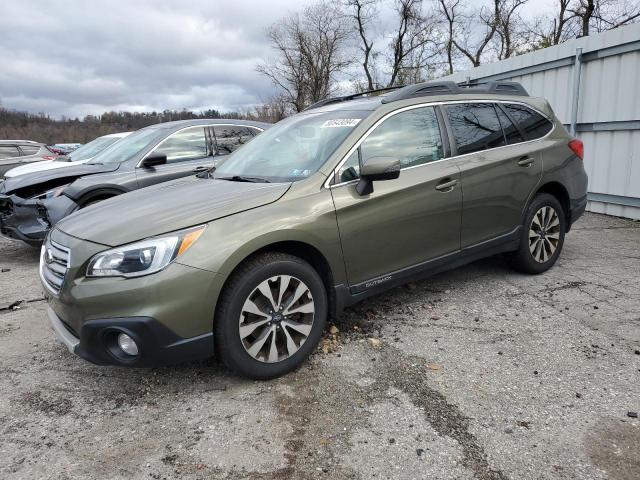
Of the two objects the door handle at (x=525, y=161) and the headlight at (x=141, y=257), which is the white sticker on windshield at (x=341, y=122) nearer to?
the headlight at (x=141, y=257)

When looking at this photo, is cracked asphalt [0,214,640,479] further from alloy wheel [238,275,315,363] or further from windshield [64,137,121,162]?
windshield [64,137,121,162]

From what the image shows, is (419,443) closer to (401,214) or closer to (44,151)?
(401,214)

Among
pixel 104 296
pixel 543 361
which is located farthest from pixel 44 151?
pixel 543 361

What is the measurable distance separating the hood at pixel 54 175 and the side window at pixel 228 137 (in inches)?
53.4

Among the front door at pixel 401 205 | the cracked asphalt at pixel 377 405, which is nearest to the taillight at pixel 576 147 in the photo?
the cracked asphalt at pixel 377 405

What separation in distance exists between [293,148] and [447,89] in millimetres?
1448

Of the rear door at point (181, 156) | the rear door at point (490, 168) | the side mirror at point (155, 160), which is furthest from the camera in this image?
the rear door at point (181, 156)

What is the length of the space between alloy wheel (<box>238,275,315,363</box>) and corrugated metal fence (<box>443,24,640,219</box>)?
21.2 ft

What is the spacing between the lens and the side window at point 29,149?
43.1 ft

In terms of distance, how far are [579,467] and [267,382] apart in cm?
170

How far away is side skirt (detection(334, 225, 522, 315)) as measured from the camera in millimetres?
3309

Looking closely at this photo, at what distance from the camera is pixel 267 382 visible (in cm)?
299

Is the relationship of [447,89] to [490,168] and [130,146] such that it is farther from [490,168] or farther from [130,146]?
[130,146]

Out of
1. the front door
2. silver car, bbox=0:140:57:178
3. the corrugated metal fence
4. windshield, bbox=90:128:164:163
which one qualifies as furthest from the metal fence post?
silver car, bbox=0:140:57:178
